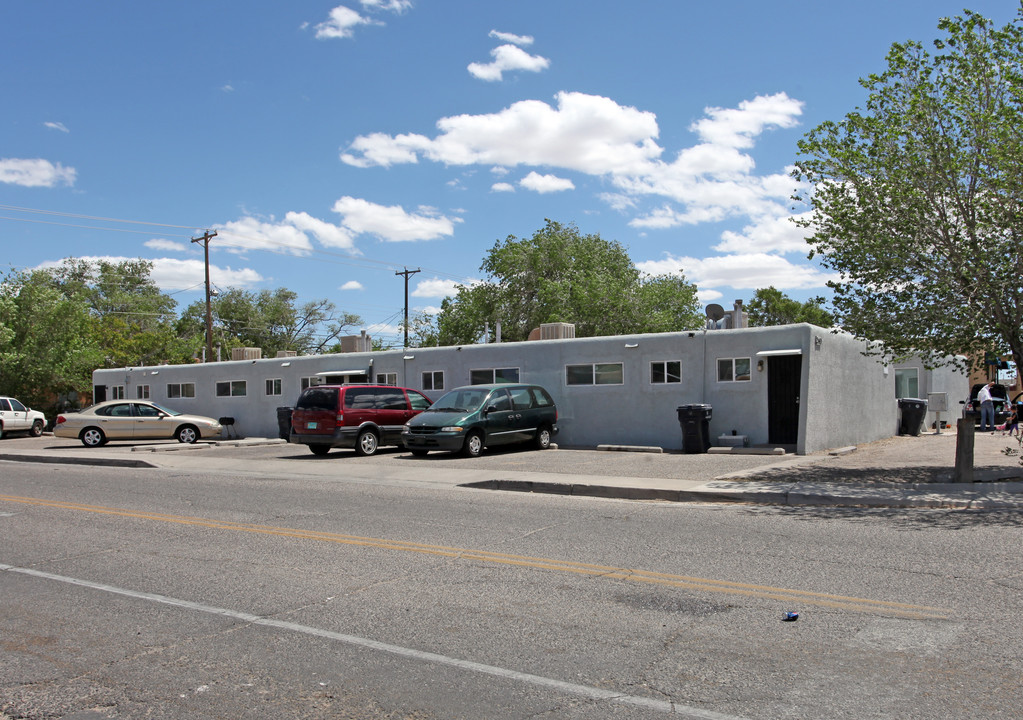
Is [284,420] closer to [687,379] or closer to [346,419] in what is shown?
[346,419]

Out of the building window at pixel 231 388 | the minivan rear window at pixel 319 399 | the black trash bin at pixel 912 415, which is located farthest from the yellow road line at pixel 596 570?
the black trash bin at pixel 912 415

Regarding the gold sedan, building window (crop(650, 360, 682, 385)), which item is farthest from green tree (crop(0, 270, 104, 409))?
building window (crop(650, 360, 682, 385))

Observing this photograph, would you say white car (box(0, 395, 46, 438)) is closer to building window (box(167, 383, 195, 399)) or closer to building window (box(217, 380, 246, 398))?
building window (box(167, 383, 195, 399))

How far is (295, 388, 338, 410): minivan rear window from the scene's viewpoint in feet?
64.4

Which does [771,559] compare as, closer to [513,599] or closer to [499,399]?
[513,599]

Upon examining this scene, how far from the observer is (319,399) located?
19.8m

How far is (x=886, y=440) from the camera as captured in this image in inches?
904

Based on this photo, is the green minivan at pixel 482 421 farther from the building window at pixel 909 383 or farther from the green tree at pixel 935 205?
the building window at pixel 909 383

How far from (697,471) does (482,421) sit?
5.77 m

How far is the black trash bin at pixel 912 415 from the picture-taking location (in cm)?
2483

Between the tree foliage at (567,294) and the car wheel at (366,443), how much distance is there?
83.0ft

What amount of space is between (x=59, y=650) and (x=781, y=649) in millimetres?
4624

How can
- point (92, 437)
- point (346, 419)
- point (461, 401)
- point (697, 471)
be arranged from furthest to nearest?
point (92, 437) → point (346, 419) → point (461, 401) → point (697, 471)

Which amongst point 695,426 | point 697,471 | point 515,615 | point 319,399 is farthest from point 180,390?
point 515,615
